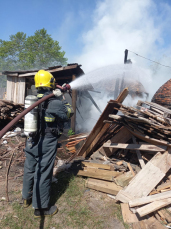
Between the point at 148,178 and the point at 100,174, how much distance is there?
1031 millimetres

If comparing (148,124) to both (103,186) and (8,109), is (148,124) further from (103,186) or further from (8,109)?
(8,109)

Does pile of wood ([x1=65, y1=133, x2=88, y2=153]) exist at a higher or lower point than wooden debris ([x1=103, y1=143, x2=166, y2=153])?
lower

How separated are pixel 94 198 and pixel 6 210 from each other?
1653 mm

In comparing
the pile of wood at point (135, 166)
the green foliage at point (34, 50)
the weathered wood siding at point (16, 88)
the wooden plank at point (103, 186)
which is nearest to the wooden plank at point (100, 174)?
the pile of wood at point (135, 166)

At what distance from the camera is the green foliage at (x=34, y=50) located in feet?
96.9

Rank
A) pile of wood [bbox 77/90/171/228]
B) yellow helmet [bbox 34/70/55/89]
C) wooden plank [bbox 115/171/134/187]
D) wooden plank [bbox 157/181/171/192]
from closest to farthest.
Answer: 1. pile of wood [bbox 77/90/171/228]
2. yellow helmet [bbox 34/70/55/89]
3. wooden plank [bbox 157/181/171/192]
4. wooden plank [bbox 115/171/134/187]

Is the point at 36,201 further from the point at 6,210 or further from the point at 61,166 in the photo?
the point at 61,166

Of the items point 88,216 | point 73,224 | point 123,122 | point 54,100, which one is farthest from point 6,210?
point 123,122

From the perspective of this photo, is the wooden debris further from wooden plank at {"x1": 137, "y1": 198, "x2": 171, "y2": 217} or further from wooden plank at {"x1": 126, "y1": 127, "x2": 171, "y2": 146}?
wooden plank at {"x1": 137, "y1": 198, "x2": 171, "y2": 217}

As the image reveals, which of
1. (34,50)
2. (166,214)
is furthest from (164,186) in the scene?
(34,50)

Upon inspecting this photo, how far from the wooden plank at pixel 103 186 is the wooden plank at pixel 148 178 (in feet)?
0.75

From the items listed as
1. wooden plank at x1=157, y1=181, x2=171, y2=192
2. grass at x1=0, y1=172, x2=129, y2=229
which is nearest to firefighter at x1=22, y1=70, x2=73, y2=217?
grass at x1=0, y1=172, x2=129, y2=229

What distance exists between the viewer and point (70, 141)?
6.95 metres

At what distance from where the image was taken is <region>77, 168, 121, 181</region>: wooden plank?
3.46 metres
